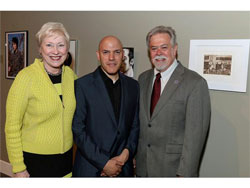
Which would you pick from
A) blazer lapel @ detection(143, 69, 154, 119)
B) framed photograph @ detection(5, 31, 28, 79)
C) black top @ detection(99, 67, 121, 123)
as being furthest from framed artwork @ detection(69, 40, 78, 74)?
blazer lapel @ detection(143, 69, 154, 119)

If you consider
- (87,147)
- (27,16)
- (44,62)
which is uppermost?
(27,16)

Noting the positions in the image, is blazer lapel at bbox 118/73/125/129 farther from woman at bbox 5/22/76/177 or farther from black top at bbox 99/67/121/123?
woman at bbox 5/22/76/177

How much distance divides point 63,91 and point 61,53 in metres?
0.30

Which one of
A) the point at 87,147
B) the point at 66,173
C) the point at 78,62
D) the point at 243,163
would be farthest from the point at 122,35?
the point at 243,163

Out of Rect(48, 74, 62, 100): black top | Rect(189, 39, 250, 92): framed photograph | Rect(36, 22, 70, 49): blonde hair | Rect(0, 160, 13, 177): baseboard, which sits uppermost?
Rect(36, 22, 70, 49): blonde hair

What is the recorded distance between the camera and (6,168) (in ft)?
14.1

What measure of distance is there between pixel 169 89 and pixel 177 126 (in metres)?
0.30

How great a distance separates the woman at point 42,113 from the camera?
1914 mm

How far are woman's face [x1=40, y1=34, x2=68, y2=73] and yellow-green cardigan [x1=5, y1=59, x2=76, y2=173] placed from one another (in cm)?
9

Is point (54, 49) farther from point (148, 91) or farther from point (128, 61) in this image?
point (128, 61)

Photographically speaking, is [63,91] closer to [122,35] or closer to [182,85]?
[182,85]

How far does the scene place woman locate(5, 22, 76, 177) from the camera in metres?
1.91

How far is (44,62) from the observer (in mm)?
2072

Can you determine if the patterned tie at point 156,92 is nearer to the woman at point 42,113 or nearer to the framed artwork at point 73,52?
the woman at point 42,113
